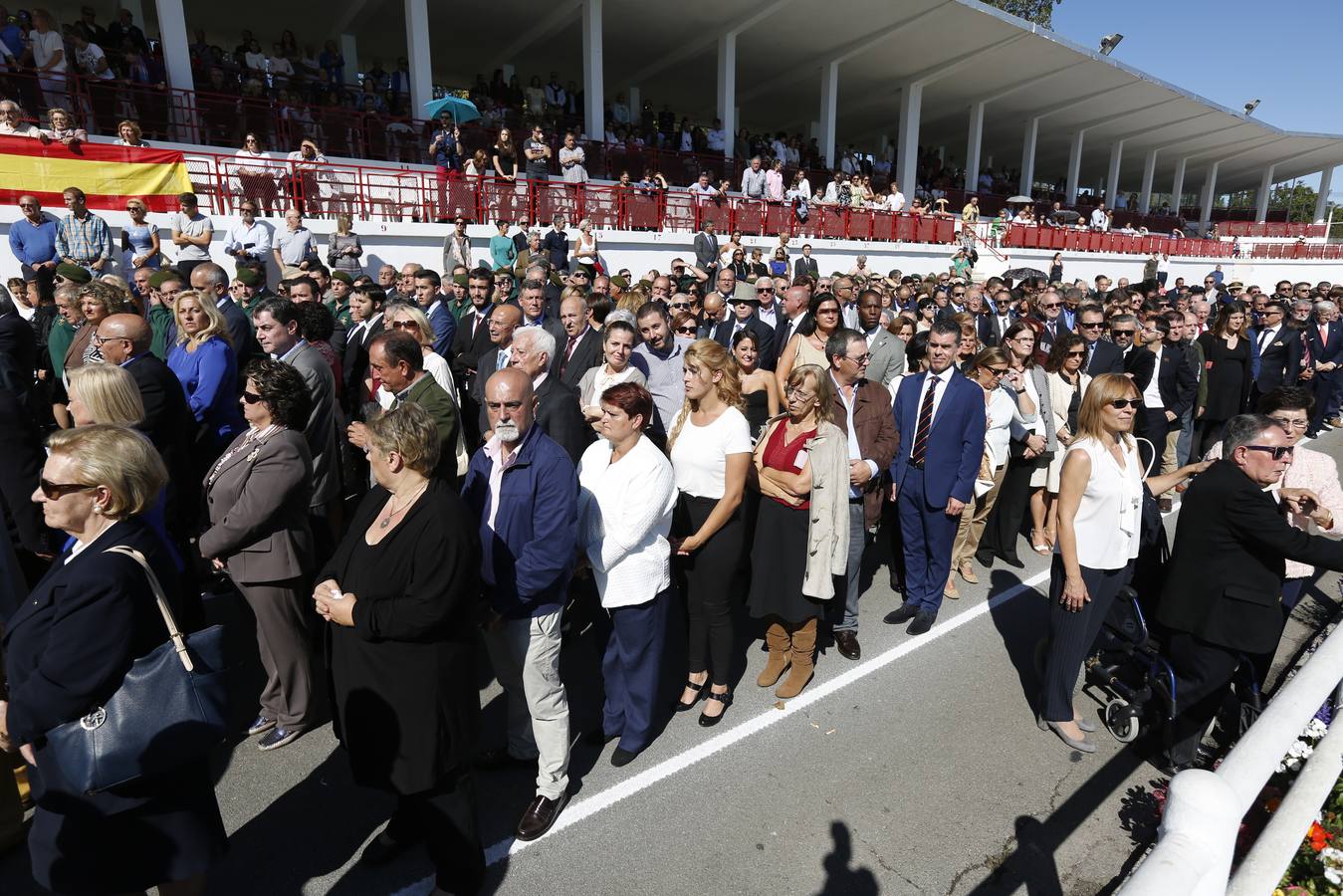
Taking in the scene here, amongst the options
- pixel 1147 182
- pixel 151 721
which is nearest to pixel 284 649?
pixel 151 721

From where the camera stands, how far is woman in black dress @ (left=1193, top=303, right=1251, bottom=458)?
8305 mm

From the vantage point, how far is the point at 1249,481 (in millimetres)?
3262

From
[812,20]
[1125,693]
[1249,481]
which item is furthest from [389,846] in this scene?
[812,20]

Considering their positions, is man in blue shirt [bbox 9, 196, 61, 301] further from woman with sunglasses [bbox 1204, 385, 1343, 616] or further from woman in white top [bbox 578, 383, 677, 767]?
woman with sunglasses [bbox 1204, 385, 1343, 616]

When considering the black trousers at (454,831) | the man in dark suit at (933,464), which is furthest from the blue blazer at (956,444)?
the black trousers at (454,831)

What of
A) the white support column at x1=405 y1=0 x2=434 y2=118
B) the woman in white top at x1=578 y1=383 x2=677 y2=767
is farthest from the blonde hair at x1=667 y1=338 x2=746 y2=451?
the white support column at x1=405 y1=0 x2=434 y2=118

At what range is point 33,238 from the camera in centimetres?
859

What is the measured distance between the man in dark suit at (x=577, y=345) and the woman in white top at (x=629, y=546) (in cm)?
214

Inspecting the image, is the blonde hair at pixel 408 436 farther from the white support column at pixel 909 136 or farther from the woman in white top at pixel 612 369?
the white support column at pixel 909 136

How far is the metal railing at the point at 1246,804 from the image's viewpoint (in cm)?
131

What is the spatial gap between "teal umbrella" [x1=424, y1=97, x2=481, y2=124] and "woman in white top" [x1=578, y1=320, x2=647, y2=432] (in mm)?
12427

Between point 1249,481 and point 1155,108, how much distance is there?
39.8m

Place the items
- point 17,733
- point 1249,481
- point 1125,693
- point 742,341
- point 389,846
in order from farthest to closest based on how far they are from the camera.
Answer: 1. point 742,341
2. point 1125,693
3. point 1249,481
4. point 389,846
5. point 17,733

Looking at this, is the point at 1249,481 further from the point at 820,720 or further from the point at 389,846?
the point at 389,846
